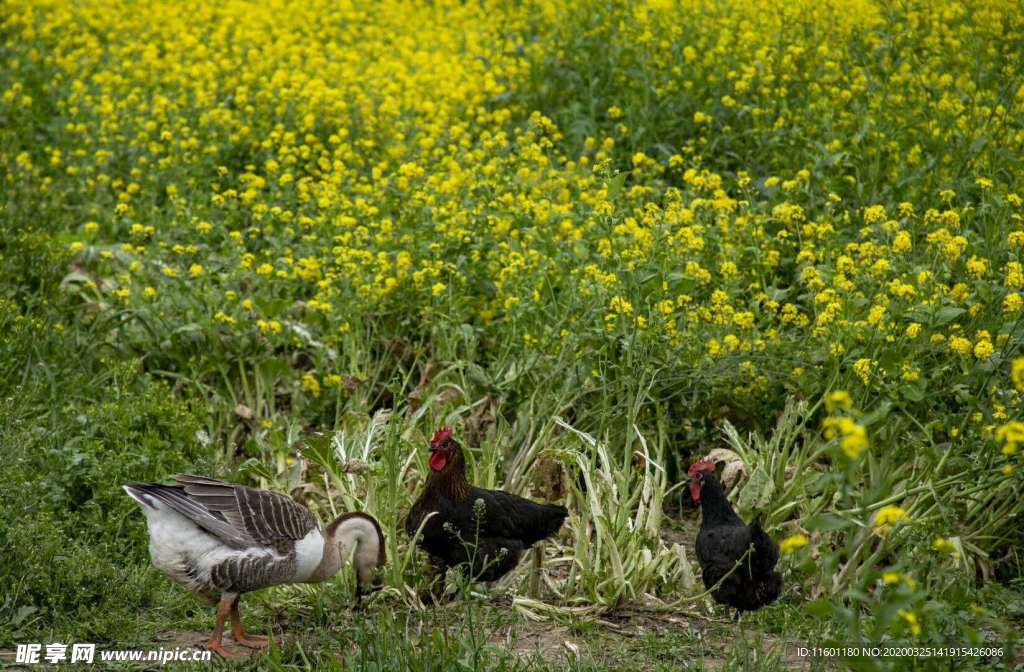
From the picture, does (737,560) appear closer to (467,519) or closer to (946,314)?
(467,519)

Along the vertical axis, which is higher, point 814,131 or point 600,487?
point 814,131

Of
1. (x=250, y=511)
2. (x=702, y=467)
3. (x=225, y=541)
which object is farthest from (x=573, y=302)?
(x=225, y=541)

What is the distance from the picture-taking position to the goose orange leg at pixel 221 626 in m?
4.79

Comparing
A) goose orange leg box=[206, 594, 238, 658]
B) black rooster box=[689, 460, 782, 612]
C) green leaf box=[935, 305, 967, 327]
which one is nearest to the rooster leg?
black rooster box=[689, 460, 782, 612]

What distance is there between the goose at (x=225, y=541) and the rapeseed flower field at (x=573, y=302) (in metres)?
0.40

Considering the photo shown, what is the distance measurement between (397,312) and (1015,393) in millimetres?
3164

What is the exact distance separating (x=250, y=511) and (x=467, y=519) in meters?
0.88

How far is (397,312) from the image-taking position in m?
7.09

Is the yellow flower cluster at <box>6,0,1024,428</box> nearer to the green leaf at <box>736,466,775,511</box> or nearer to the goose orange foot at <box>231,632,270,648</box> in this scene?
the green leaf at <box>736,466,775,511</box>

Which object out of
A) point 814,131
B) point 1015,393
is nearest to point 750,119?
point 814,131

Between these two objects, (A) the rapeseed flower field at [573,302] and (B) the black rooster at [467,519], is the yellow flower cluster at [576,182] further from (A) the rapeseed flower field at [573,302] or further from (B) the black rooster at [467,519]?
(B) the black rooster at [467,519]

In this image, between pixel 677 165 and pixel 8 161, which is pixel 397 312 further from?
pixel 8 161

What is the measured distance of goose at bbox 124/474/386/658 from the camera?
480 cm

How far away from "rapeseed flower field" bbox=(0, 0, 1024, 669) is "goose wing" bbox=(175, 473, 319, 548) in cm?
47
